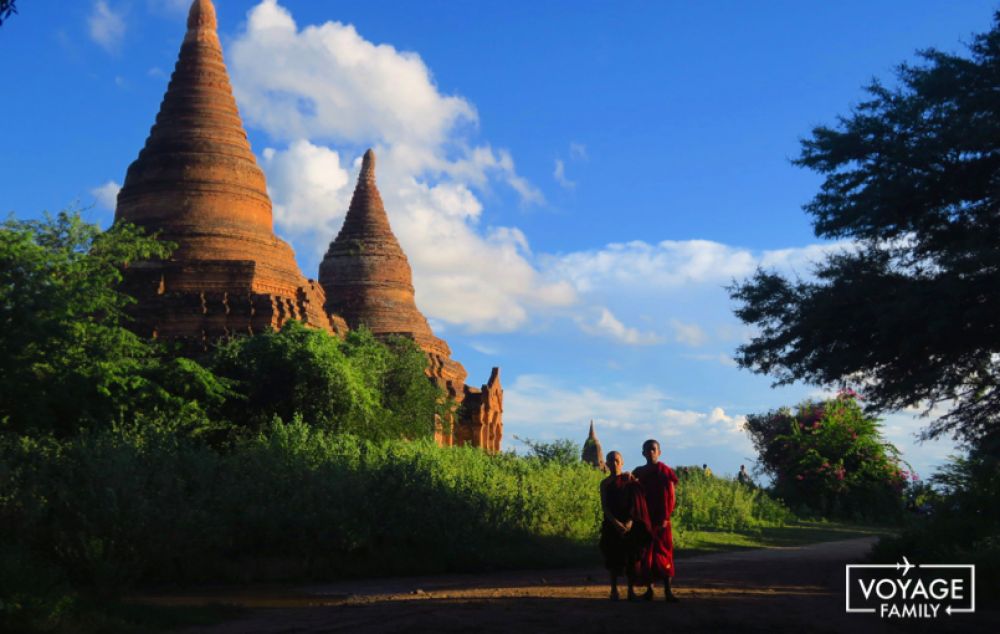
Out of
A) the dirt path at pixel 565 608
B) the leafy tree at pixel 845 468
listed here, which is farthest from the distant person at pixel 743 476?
the dirt path at pixel 565 608

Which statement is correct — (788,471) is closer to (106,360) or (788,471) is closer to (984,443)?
(984,443)

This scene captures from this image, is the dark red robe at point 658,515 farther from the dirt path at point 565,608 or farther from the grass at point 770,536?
the grass at point 770,536

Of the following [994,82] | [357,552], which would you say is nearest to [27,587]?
[357,552]

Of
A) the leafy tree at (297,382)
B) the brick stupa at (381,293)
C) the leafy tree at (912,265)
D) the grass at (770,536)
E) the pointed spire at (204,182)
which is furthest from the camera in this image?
the brick stupa at (381,293)

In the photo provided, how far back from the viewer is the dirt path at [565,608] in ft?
25.1

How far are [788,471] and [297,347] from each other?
1581 centimetres

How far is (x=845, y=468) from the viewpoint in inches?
1126

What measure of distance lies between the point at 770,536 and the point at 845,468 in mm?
9250

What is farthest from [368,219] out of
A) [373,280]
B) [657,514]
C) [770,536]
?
[657,514]

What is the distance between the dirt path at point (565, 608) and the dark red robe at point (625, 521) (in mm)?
Answer: 394

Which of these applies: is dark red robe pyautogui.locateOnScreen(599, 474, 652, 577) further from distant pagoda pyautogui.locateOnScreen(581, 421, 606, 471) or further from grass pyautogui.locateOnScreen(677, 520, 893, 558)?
distant pagoda pyautogui.locateOnScreen(581, 421, 606, 471)

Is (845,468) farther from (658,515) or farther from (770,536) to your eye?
(658,515)

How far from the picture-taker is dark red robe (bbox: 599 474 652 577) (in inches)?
358

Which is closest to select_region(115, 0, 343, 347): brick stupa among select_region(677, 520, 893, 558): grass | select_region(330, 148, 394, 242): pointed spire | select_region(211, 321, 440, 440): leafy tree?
select_region(211, 321, 440, 440): leafy tree
